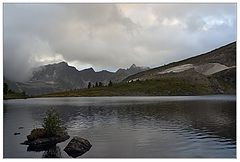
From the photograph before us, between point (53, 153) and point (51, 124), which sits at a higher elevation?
point (51, 124)

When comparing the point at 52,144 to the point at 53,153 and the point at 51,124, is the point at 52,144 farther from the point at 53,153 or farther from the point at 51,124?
the point at 53,153

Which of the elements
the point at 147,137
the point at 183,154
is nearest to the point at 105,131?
the point at 147,137

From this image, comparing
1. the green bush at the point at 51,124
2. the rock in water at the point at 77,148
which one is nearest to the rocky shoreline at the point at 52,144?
the rock in water at the point at 77,148

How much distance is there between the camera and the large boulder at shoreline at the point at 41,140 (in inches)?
1532

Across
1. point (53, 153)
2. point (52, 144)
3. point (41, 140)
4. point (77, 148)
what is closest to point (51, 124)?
point (41, 140)

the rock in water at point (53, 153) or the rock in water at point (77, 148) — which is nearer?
the rock in water at point (53, 153)

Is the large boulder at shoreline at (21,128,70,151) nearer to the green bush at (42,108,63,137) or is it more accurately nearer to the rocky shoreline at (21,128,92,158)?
the rocky shoreline at (21,128,92,158)

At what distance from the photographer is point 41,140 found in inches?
1593

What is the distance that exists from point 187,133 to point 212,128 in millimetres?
7106

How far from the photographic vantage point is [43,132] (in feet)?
138

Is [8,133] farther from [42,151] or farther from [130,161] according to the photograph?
[130,161]

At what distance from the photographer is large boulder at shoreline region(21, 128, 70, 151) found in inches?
1532

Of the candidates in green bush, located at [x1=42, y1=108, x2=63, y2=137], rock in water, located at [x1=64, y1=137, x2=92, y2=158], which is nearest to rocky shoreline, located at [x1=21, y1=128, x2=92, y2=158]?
rock in water, located at [x1=64, y1=137, x2=92, y2=158]

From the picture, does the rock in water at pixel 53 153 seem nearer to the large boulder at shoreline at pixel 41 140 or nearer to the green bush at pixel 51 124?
the large boulder at shoreline at pixel 41 140
